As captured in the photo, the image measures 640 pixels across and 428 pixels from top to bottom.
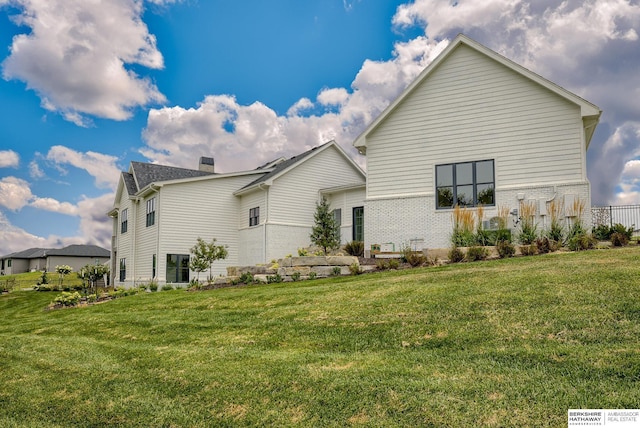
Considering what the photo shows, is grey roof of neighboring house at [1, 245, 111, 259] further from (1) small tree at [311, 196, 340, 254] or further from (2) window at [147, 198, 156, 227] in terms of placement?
(1) small tree at [311, 196, 340, 254]

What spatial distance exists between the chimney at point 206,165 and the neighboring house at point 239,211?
417 cm

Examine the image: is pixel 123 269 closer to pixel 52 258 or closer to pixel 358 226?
pixel 358 226

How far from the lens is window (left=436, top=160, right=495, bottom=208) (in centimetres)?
1647

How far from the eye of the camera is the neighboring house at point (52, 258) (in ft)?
192

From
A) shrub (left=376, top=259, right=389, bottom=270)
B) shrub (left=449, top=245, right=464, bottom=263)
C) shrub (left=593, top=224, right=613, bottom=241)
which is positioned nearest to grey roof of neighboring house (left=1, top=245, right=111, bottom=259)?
shrub (left=376, top=259, right=389, bottom=270)

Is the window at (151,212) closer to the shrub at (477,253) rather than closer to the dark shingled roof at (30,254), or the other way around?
the shrub at (477,253)

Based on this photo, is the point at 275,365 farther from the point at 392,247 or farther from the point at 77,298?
the point at 77,298

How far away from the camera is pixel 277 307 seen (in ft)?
32.6

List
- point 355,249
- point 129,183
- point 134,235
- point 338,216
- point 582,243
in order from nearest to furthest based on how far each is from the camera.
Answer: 1. point 582,243
2. point 355,249
3. point 338,216
4. point 134,235
5. point 129,183

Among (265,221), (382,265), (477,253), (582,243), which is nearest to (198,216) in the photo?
(265,221)

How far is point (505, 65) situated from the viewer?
16297 mm

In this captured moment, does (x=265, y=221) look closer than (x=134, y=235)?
Yes

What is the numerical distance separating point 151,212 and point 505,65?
19514 millimetres

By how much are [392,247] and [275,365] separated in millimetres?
12145
